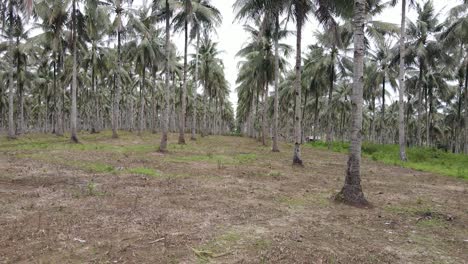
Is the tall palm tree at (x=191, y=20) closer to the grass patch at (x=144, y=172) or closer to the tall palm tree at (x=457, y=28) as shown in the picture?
the grass patch at (x=144, y=172)

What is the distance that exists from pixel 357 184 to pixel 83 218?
244 inches

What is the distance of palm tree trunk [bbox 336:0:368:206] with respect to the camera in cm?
816

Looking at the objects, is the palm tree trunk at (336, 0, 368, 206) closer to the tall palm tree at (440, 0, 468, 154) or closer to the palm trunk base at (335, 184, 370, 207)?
the palm trunk base at (335, 184, 370, 207)

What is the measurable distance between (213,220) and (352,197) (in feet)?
12.4

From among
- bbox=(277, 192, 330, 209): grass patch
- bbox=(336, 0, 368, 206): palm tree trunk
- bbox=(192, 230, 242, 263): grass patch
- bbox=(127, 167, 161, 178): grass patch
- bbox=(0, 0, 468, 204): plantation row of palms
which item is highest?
bbox=(0, 0, 468, 204): plantation row of palms

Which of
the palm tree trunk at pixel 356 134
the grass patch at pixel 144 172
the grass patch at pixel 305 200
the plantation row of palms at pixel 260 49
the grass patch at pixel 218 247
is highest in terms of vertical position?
the plantation row of palms at pixel 260 49

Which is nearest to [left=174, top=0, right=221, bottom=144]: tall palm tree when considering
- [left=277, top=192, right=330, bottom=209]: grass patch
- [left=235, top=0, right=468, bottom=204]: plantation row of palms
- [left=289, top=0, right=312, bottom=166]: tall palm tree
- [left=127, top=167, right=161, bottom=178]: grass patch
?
[left=235, top=0, right=468, bottom=204]: plantation row of palms

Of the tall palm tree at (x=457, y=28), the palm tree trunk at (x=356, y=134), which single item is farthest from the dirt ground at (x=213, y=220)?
the tall palm tree at (x=457, y=28)

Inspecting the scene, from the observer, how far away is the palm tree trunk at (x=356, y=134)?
8.16 m

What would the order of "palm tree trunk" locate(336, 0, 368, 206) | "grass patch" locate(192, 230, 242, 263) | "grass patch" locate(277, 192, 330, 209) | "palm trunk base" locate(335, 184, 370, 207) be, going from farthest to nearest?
"palm tree trunk" locate(336, 0, 368, 206) < "palm trunk base" locate(335, 184, 370, 207) < "grass patch" locate(277, 192, 330, 209) < "grass patch" locate(192, 230, 242, 263)

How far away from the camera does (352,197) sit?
8.09 meters

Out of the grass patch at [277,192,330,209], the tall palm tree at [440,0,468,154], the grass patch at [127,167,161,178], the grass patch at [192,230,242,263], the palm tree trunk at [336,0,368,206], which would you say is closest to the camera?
the grass patch at [192,230,242,263]

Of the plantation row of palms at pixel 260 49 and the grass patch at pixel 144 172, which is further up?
the plantation row of palms at pixel 260 49

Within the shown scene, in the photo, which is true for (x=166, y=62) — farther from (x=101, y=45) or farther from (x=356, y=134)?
(x=101, y=45)
